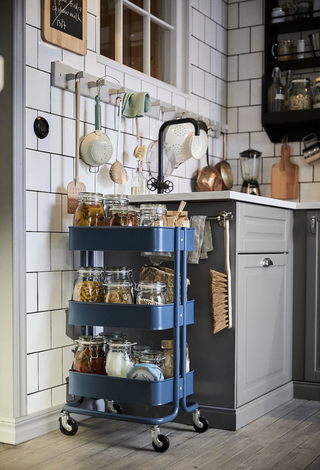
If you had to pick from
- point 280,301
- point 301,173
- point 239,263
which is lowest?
point 280,301

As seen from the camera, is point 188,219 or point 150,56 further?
point 150,56

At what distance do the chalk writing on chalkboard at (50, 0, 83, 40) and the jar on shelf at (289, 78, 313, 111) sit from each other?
160 cm

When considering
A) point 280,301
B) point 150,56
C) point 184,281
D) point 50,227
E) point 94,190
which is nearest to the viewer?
point 184,281

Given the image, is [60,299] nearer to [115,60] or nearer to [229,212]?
[229,212]

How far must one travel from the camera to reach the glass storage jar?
2.33 metres

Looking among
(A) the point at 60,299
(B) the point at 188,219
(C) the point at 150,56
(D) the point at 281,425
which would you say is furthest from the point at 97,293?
(C) the point at 150,56

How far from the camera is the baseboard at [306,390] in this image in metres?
3.05

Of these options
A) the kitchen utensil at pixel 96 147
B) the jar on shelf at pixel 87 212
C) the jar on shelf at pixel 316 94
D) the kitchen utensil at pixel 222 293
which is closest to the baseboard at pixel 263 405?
the kitchen utensil at pixel 222 293

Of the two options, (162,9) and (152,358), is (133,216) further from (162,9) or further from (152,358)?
(162,9)

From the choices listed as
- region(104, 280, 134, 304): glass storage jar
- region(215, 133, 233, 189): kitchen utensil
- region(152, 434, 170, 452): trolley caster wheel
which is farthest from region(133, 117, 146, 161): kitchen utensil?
region(152, 434, 170, 452): trolley caster wheel

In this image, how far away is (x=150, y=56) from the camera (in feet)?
11.3

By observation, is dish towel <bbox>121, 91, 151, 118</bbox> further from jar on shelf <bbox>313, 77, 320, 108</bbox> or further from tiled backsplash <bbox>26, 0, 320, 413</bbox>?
jar on shelf <bbox>313, 77, 320, 108</bbox>

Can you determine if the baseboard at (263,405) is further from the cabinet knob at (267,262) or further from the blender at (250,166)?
the blender at (250,166)

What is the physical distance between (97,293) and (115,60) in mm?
1314
